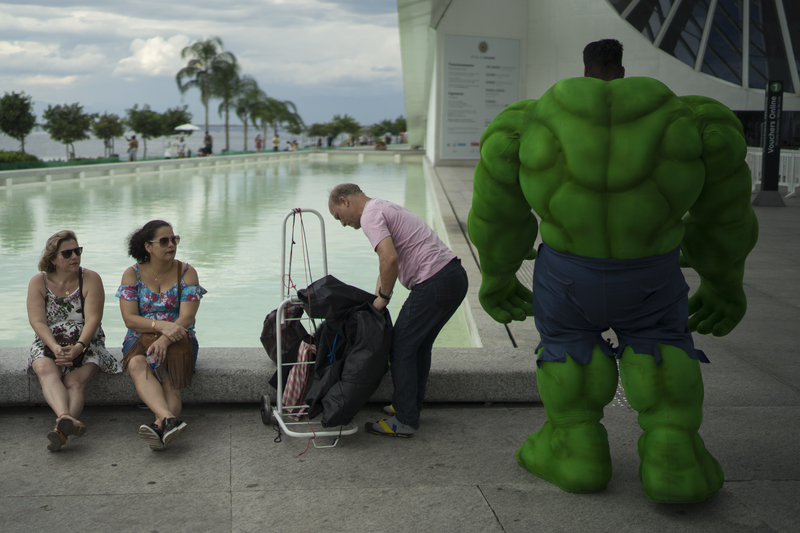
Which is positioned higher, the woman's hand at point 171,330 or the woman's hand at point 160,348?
the woman's hand at point 171,330

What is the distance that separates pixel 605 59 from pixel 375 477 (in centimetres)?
198

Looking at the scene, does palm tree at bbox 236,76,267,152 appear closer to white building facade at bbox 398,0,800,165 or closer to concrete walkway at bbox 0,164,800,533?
white building facade at bbox 398,0,800,165

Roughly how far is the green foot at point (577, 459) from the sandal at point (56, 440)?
213 centimetres

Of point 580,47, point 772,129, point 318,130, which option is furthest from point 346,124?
point 772,129

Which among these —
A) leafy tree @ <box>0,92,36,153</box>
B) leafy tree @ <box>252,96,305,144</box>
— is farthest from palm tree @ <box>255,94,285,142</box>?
leafy tree @ <box>0,92,36,153</box>

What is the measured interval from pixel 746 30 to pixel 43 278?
946 inches

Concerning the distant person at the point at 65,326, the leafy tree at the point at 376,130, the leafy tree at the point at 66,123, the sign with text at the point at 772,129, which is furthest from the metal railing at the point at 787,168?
the leafy tree at the point at 376,130

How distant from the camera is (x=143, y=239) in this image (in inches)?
149

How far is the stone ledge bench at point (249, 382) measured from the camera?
12.5 feet

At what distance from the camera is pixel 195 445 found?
136 inches

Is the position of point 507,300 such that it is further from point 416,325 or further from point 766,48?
point 766,48

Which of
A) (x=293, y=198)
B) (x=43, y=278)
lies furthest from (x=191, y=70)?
(x=43, y=278)

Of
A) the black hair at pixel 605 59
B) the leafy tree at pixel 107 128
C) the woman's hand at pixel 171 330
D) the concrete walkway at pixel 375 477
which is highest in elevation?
the leafy tree at pixel 107 128

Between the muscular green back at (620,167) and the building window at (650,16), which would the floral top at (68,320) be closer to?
the muscular green back at (620,167)
